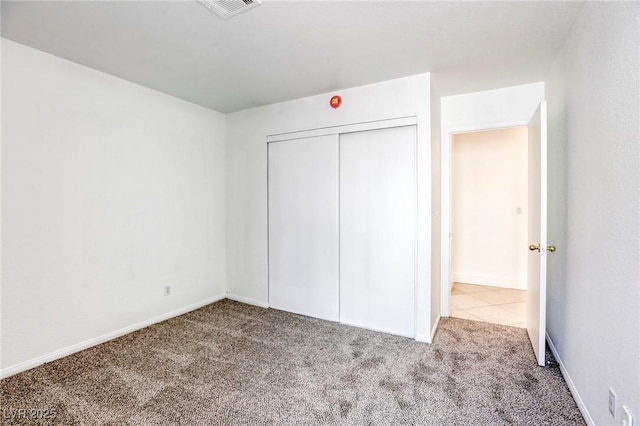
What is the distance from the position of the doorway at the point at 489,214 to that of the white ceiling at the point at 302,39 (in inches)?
67.8

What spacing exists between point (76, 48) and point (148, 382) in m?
2.54

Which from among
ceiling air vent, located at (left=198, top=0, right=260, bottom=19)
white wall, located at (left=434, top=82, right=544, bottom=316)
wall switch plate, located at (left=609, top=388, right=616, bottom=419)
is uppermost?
ceiling air vent, located at (left=198, top=0, right=260, bottom=19)

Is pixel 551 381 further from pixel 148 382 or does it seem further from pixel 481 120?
pixel 148 382

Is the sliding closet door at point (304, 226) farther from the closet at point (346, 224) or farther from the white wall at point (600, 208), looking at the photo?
the white wall at point (600, 208)

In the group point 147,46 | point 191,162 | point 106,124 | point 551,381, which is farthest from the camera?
point 191,162

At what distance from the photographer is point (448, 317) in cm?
335

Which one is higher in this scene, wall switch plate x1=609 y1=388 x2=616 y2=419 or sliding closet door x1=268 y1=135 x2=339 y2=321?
sliding closet door x1=268 y1=135 x2=339 y2=321

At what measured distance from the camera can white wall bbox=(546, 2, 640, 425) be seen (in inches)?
50.3

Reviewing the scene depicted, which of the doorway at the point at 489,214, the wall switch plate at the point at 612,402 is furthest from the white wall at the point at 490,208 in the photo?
the wall switch plate at the point at 612,402

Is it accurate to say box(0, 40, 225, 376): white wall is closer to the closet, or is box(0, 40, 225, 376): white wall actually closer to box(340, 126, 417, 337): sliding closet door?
the closet

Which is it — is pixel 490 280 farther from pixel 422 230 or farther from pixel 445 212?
pixel 422 230

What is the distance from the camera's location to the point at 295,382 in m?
2.12

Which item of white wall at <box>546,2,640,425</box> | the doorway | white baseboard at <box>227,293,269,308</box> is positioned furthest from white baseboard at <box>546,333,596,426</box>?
white baseboard at <box>227,293,269,308</box>

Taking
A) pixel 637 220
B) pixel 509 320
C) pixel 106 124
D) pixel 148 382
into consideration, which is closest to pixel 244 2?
pixel 106 124
